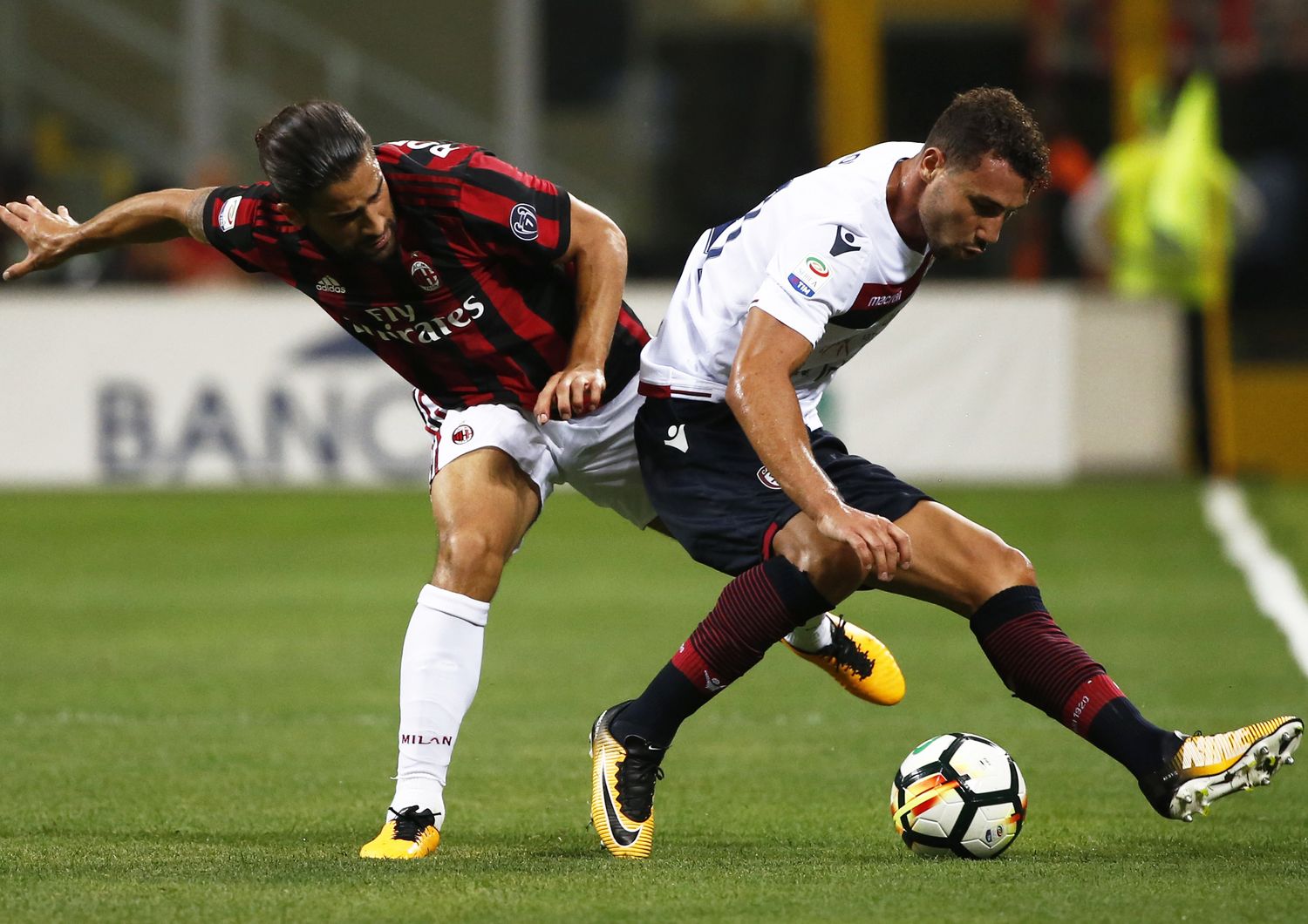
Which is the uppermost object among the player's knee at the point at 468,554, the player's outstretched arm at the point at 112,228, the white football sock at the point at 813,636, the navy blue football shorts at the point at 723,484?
the player's outstretched arm at the point at 112,228

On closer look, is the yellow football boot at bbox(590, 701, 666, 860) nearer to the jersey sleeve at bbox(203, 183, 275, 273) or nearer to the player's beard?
the player's beard

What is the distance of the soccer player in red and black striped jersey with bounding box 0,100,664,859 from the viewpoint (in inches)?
177

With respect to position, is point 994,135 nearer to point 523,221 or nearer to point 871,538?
point 871,538

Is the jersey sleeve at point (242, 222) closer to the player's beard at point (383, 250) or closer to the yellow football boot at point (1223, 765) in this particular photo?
the player's beard at point (383, 250)

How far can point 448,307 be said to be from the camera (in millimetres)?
4891

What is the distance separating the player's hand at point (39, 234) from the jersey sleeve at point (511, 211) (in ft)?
3.43

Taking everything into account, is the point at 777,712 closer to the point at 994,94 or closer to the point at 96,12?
the point at 994,94

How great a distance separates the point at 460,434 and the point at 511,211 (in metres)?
0.56

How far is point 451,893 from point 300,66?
53.0 ft

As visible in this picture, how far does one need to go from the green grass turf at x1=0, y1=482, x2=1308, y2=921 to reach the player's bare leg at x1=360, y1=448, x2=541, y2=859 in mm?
168

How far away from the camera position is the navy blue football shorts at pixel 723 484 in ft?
15.1

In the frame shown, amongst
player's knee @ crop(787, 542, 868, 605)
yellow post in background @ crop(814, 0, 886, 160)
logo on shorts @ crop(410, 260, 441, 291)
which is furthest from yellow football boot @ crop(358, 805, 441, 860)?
yellow post in background @ crop(814, 0, 886, 160)

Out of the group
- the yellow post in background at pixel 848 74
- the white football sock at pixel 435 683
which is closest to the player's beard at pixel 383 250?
the white football sock at pixel 435 683

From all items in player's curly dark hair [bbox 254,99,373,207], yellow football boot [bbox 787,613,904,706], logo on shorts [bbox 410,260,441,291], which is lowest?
yellow football boot [bbox 787,613,904,706]
